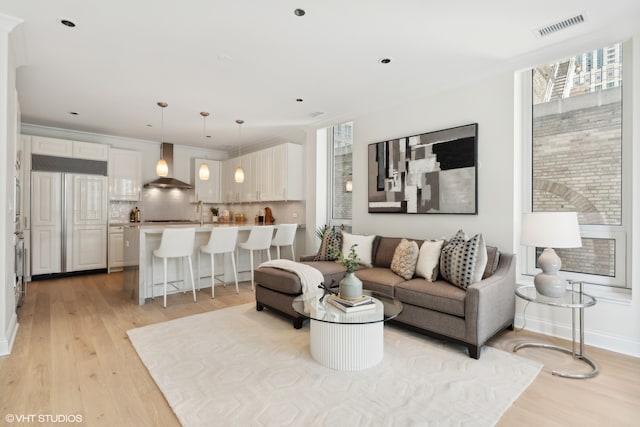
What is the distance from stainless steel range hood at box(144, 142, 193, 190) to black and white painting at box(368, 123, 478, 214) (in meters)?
4.07

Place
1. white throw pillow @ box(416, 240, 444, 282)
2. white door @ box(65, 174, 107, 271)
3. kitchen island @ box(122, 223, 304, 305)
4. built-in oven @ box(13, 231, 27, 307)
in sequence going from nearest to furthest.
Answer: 1. white throw pillow @ box(416, 240, 444, 282)
2. built-in oven @ box(13, 231, 27, 307)
3. kitchen island @ box(122, 223, 304, 305)
4. white door @ box(65, 174, 107, 271)

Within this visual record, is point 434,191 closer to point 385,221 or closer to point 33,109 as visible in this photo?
point 385,221

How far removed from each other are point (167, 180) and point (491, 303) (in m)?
6.03

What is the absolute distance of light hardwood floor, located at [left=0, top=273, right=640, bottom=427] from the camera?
1.89 meters

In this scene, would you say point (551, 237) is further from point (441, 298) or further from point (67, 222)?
point (67, 222)

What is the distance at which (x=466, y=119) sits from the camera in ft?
12.0

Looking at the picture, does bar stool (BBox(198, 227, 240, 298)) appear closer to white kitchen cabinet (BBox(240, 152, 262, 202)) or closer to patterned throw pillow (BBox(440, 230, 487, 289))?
white kitchen cabinet (BBox(240, 152, 262, 202))

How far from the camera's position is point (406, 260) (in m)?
3.36

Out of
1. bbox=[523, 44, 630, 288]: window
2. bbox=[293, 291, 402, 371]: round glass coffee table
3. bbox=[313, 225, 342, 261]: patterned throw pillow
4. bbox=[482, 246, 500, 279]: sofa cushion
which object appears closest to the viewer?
bbox=[293, 291, 402, 371]: round glass coffee table

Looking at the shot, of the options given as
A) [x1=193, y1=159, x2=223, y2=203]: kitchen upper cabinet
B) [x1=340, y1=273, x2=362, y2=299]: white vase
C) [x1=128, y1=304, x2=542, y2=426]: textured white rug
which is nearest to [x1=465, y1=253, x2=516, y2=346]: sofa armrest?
[x1=128, y1=304, x2=542, y2=426]: textured white rug

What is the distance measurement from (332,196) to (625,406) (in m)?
4.28

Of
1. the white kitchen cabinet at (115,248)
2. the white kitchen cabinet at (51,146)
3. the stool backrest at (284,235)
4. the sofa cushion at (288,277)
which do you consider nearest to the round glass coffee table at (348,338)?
the sofa cushion at (288,277)

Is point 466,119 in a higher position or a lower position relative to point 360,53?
lower

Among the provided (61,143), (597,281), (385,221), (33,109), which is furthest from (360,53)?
(61,143)
